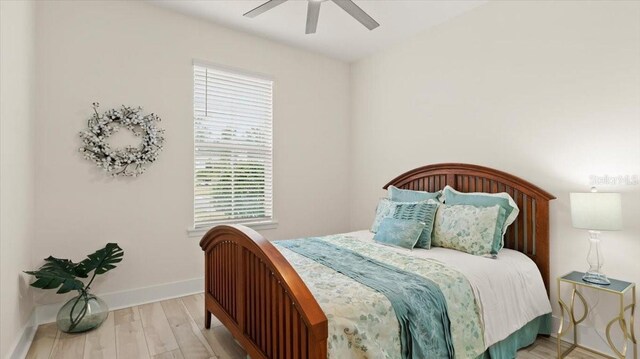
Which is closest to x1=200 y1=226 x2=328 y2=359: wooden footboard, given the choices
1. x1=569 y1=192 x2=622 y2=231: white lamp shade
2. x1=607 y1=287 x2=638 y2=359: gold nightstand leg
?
x1=569 y1=192 x2=622 y2=231: white lamp shade

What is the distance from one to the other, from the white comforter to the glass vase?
2467 millimetres

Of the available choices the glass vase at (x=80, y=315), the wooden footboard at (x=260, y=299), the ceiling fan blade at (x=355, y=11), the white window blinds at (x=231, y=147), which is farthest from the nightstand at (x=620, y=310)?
the glass vase at (x=80, y=315)

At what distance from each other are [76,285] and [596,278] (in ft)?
12.1

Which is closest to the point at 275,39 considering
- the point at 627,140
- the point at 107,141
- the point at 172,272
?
the point at 107,141

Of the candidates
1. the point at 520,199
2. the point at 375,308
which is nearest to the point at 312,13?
the point at 375,308

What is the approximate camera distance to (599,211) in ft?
6.72

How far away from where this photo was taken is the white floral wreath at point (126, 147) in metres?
2.82

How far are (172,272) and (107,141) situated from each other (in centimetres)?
140

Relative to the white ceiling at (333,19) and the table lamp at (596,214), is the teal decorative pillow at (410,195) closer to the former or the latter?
the table lamp at (596,214)

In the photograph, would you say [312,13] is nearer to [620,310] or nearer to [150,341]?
[150,341]

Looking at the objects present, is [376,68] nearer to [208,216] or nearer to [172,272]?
[208,216]

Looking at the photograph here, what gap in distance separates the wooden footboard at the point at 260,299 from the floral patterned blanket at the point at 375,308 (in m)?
0.14

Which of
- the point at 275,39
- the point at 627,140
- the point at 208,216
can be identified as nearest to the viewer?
the point at 627,140

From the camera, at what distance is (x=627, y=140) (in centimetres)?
220
